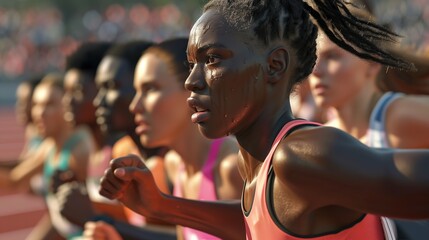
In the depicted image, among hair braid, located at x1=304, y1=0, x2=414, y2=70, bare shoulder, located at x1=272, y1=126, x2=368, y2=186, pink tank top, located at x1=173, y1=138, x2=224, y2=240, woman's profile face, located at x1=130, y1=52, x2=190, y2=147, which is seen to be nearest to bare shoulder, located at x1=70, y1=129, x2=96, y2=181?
woman's profile face, located at x1=130, y1=52, x2=190, y2=147

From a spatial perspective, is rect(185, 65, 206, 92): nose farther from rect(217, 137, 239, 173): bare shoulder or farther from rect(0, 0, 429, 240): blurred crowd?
rect(217, 137, 239, 173): bare shoulder

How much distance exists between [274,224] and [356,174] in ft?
0.96

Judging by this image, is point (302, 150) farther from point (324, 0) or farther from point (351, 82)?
point (351, 82)

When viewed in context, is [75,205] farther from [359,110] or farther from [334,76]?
[359,110]

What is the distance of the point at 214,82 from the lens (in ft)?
7.03

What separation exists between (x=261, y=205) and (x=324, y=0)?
1.82 feet

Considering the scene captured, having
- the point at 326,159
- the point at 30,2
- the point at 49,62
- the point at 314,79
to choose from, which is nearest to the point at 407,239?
the point at 326,159

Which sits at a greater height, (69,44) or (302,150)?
(302,150)

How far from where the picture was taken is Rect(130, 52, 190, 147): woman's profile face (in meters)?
4.11

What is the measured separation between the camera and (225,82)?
2.14 metres

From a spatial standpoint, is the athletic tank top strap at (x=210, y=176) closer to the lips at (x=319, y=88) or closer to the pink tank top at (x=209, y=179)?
the pink tank top at (x=209, y=179)

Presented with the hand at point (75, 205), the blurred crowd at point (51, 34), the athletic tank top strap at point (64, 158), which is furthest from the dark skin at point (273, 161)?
the blurred crowd at point (51, 34)

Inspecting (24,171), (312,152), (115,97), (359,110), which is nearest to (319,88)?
(359,110)

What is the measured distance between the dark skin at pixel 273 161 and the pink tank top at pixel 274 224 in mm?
23
